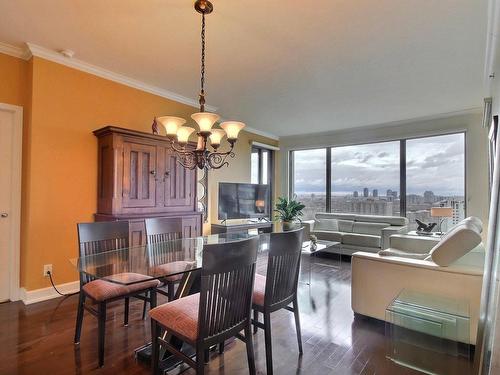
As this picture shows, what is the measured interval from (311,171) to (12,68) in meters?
5.69

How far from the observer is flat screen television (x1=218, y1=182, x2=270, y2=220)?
205 inches

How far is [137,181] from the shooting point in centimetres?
336

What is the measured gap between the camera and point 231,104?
15.1ft

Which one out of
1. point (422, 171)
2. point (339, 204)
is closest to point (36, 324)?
point (339, 204)

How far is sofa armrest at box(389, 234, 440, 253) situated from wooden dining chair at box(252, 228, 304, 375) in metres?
2.29

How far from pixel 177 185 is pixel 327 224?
3397 mm

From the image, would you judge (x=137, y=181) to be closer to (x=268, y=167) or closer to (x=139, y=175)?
(x=139, y=175)

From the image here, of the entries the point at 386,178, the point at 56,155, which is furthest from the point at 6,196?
the point at 386,178

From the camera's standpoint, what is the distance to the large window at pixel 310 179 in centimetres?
666

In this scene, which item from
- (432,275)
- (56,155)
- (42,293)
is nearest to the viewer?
(432,275)

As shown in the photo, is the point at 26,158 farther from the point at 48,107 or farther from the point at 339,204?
the point at 339,204

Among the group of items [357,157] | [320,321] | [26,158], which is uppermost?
[357,157]

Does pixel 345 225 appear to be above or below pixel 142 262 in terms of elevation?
below

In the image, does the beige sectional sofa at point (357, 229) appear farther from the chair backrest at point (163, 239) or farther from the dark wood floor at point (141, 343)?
the chair backrest at point (163, 239)
